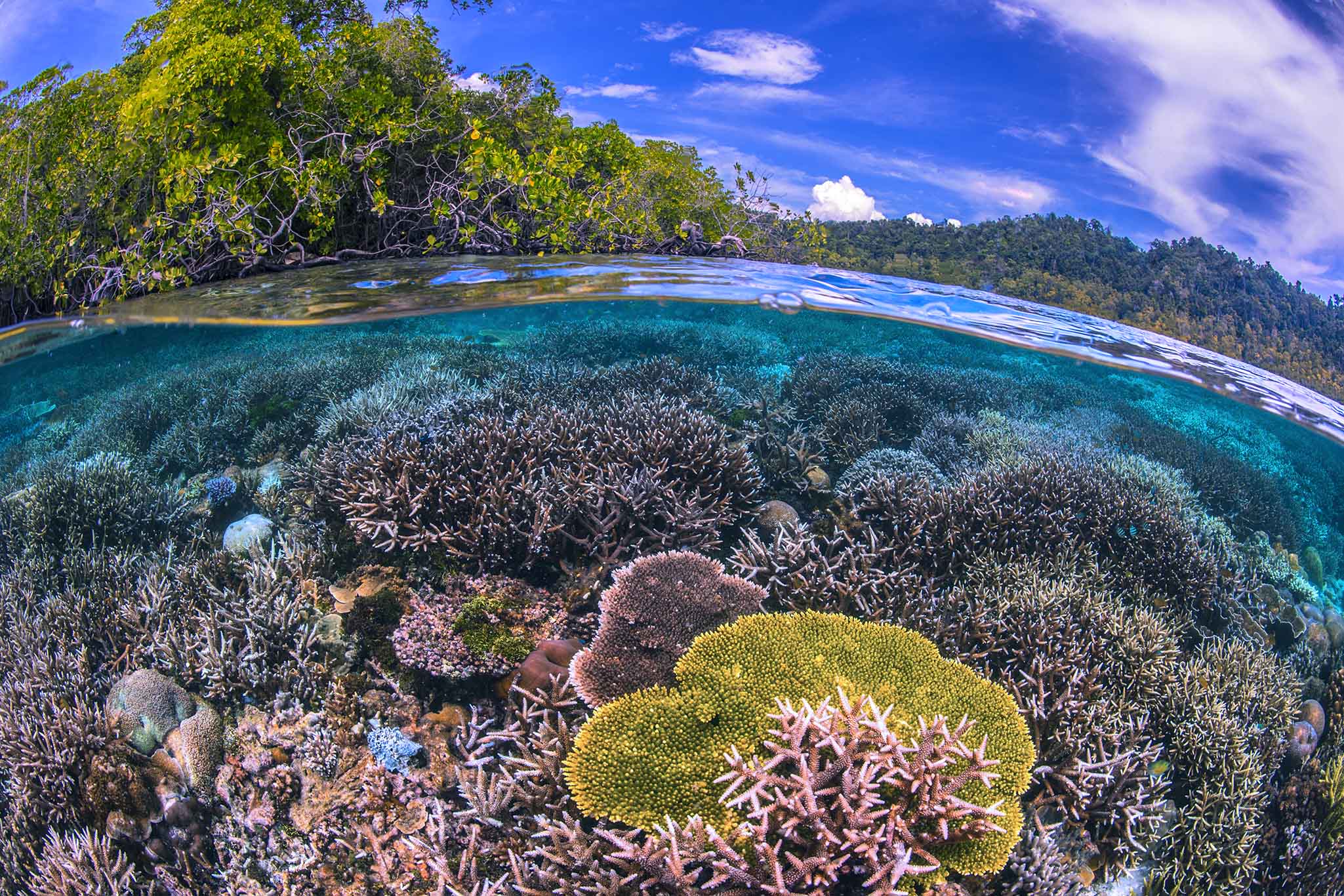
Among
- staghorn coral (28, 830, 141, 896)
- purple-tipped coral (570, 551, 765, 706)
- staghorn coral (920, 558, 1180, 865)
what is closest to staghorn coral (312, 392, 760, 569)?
purple-tipped coral (570, 551, 765, 706)

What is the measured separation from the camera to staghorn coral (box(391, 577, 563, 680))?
4672 millimetres

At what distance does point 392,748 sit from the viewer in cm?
422

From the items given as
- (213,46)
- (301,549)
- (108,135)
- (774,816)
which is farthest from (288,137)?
(774,816)

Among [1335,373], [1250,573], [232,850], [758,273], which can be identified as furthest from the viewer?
[758,273]

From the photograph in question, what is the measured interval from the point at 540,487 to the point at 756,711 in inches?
143

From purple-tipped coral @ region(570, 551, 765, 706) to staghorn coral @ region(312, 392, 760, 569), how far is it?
3.55 ft

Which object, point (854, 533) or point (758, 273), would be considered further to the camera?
point (758, 273)

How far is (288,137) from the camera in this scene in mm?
10375

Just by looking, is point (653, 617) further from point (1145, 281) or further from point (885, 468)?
point (1145, 281)

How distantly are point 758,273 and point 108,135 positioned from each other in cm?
1101

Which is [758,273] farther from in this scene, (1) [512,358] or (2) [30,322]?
(2) [30,322]

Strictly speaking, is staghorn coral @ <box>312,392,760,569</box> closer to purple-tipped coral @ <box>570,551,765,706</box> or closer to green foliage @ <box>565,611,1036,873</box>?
purple-tipped coral @ <box>570,551,765,706</box>

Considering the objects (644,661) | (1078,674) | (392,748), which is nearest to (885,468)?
(1078,674)

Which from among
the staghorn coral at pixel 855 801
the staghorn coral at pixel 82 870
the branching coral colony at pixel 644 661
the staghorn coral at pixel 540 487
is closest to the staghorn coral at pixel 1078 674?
the branching coral colony at pixel 644 661
